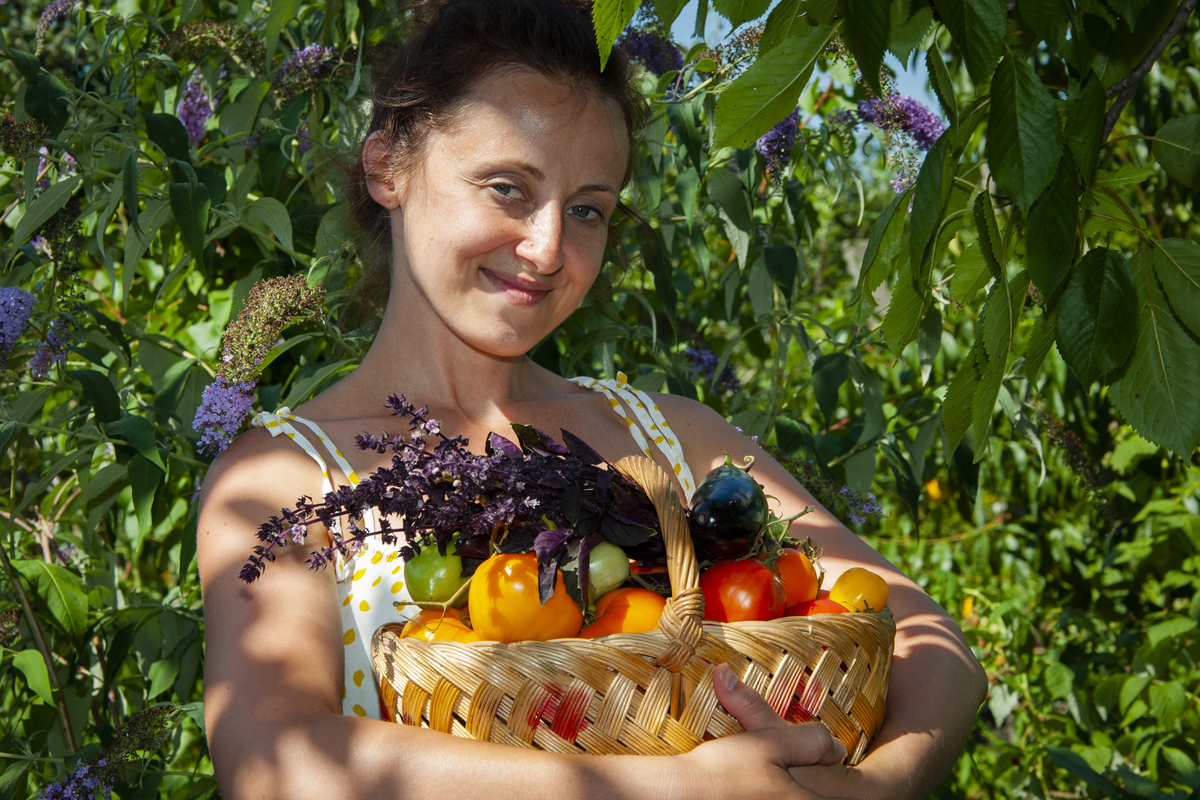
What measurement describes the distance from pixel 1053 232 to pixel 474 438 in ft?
3.21

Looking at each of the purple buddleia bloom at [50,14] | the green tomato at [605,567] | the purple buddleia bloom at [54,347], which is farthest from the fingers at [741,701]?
the purple buddleia bloom at [50,14]

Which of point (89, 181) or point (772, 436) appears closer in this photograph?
point (89, 181)

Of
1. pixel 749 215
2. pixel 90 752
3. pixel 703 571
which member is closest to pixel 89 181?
pixel 90 752

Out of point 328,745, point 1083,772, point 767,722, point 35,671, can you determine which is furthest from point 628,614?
point 1083,772

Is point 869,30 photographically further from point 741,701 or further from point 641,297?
point 641,297

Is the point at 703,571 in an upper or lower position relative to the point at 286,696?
upper

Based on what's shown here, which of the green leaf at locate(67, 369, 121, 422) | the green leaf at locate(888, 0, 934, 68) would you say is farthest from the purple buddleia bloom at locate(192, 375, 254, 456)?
the green leaf at locate(888, 0, 934, 68)

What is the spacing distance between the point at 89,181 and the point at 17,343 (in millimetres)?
356

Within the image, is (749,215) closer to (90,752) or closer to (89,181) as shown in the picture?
(89,181)

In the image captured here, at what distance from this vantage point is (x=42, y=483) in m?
1.68

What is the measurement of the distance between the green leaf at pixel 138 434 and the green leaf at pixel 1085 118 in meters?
1.42

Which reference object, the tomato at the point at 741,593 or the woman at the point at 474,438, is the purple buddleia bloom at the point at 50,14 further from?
the tomato at the point at 741,593

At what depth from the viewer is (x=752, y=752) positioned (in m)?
0.90

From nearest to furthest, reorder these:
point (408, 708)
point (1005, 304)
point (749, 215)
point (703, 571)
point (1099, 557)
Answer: point (1005, 304) < point (408, 708) < point (703, 571) < point (749, 215) < point (1099, 557)
